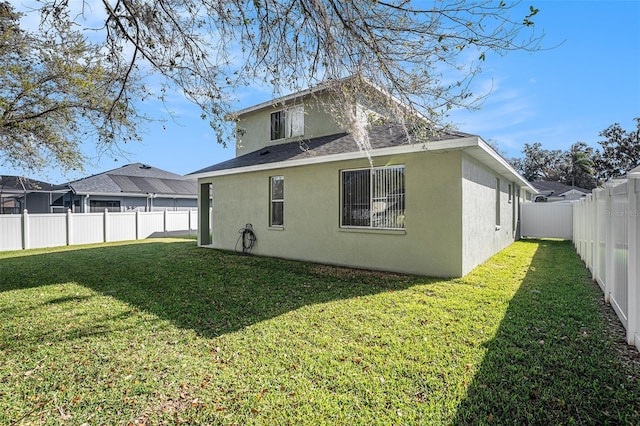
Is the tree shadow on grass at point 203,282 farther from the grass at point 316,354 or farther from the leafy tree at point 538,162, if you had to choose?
the leafy tree at point 538,162

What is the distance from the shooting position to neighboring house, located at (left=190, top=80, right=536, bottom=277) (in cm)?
739

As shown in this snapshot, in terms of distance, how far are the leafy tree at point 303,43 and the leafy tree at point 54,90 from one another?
0.88m

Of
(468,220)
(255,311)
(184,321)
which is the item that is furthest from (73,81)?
(468,220)

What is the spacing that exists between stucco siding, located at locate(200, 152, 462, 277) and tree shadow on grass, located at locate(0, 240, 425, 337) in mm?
598

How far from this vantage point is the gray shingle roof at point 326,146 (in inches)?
314

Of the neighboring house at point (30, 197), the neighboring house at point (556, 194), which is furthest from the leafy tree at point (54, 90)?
the neighboring house at point (556, 194)

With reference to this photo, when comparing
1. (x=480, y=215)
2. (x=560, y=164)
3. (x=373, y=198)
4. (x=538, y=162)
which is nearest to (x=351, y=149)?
(x=373, y=198)

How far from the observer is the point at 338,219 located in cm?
914

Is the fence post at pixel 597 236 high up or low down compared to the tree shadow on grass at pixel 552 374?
up

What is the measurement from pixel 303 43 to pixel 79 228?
613 inches

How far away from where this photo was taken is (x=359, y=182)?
8.80 m

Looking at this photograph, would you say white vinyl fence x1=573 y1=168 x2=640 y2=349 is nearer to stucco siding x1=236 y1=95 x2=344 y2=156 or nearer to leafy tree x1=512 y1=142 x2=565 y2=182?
stucco siding x1=236 y1=95 x2=344 y2=156

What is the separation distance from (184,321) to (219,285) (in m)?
2.19

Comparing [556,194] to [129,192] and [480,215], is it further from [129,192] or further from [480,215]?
[129,192]
